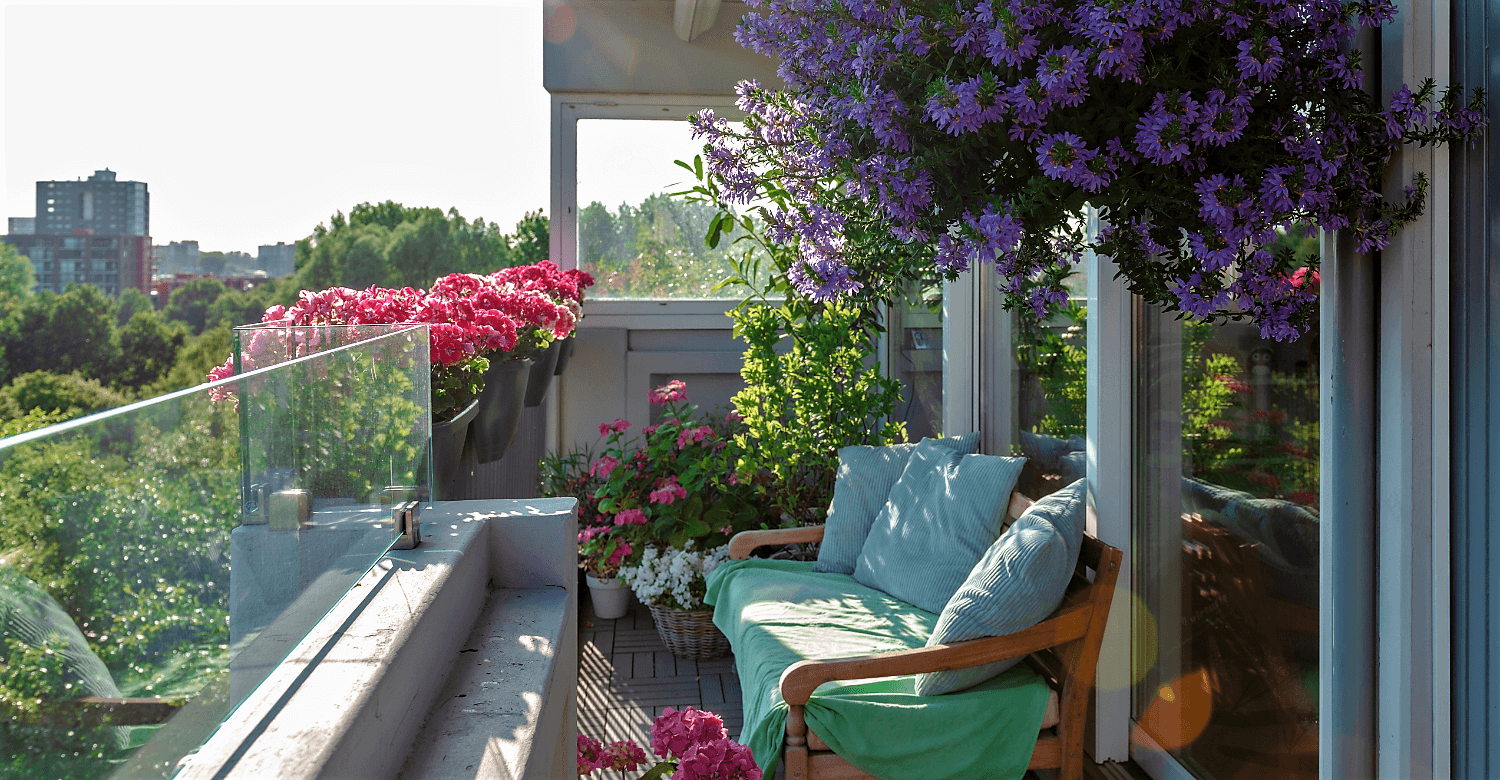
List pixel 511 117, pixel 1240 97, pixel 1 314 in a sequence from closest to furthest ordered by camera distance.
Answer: pixel 1240 97
pixel 511 117
pixel 1 314

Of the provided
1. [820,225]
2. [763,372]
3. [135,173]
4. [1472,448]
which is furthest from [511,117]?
[135,173]

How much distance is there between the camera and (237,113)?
71.2ft

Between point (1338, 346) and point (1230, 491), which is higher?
point (1338, 346)

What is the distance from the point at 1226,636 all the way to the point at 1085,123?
128 cm

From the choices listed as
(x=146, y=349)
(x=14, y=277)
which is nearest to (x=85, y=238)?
(x=14, y=277)

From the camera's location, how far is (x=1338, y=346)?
1333 millimetres

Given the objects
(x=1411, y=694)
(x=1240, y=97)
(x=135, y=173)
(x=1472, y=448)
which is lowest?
(x=1411, y=694)

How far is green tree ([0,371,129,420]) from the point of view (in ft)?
57.4

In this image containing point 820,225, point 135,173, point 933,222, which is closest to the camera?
point 933,222

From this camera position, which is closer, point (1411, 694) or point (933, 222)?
point (1411, 694)

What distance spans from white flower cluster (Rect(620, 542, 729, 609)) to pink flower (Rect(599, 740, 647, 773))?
2051mm

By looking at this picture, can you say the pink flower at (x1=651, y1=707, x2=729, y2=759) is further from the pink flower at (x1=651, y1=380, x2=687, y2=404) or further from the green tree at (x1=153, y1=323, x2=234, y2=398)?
the green tree at (x1=153, y1=323, x2=234, y2=398)

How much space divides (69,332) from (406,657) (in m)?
22.6

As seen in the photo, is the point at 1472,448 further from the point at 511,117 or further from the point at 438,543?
the point at 511,117
